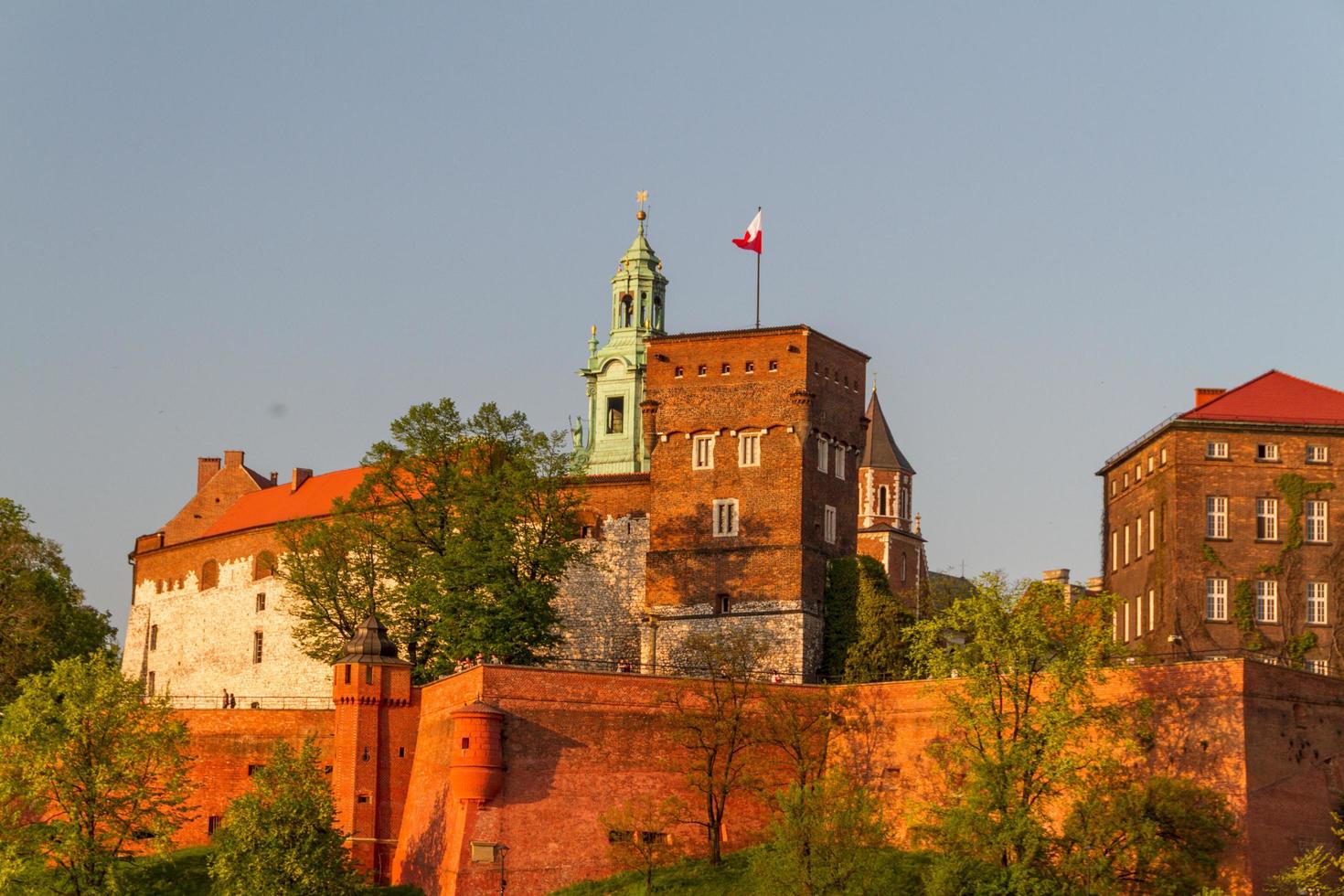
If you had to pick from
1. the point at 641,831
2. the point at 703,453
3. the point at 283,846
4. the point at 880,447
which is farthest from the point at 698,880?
the point at 880,447

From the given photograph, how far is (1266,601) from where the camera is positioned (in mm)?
70688

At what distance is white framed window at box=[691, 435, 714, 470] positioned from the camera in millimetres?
72562

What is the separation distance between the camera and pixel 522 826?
59.8 m

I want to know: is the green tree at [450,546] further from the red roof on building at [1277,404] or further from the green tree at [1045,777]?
the red roof on building at [1277,404]

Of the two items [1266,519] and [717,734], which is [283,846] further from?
[1266,519]

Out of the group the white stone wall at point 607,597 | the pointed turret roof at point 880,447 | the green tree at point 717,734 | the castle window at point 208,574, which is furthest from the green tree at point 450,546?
the pointed turret roof at point 880,447

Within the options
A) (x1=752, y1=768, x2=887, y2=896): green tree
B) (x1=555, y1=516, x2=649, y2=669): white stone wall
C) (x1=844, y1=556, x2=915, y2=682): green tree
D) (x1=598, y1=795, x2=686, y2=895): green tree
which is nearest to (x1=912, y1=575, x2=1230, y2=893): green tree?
(x1=752, y1=768, x2=887, y2=896): green tree

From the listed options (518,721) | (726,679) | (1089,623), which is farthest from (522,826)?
(1089,623)

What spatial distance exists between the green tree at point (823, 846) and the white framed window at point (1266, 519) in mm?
19592

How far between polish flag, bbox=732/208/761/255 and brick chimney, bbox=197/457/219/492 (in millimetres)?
37572

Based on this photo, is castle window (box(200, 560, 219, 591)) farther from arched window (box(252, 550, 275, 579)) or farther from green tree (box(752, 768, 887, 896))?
green tree (box(752, 768, 887, 896))

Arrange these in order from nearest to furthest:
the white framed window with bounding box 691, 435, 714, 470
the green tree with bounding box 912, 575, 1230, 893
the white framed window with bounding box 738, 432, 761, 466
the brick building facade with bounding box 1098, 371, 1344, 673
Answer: the green tree with bounding box 912, 575, 1230, 893, the brick building facade with bounding box 1098, 371, 1344, 673, the white framed window with bounding box 738, 432, 761, 466, the white framed window with bounding box 691, 435, 714, 470

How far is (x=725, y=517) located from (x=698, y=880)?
15.7 metres

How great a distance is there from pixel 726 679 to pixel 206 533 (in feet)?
132
